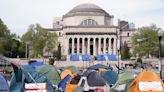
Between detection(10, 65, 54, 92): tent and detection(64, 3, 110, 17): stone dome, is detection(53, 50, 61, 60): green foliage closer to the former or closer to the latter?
detection(64, 3, 110, 17): stone dome

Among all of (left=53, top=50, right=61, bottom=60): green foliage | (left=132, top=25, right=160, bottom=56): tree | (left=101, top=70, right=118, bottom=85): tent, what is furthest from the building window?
(left=101, top=70, right=118, bottom=85): tent

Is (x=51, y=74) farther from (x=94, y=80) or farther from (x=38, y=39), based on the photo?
(x=38, y=39)

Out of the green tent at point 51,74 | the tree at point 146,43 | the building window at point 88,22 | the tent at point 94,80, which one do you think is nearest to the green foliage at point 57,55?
the tree at point 146,43

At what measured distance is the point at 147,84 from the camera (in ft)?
62.4

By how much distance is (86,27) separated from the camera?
5738 inches

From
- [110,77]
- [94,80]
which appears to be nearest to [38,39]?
[110,77]

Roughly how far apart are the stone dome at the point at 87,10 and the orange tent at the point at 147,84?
133423 millimetres

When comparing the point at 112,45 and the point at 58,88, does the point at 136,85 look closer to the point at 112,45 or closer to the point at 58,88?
the point at 58,88

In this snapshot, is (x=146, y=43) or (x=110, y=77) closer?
(x=110, y=77)

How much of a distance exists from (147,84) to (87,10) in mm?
134410

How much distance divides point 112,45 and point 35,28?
3006 centimetres

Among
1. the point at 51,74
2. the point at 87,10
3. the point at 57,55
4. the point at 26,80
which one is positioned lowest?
the point at 57,55

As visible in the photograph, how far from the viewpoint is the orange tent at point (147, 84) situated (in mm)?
18922

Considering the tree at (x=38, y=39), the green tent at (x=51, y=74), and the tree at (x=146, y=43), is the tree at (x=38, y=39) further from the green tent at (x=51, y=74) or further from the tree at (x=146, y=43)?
the green tent at (x=51, y=74)
